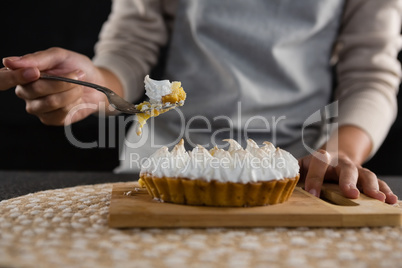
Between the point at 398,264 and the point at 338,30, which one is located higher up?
the point at 338,30

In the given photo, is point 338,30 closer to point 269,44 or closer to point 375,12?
point 375,12

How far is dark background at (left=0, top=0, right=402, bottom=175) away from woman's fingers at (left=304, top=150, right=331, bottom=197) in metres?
1.67

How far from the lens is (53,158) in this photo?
110 inches

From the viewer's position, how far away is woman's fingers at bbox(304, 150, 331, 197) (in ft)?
3.93

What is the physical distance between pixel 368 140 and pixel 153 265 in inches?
48.9

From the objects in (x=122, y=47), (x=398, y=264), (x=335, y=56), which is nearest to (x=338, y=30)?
(x=335, y=56)

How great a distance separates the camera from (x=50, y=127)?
277 centimetres

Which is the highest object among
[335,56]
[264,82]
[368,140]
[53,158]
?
[335,56]

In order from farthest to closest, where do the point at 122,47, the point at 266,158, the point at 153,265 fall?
1. the point at 122,47
2. the point at 266,158
3. the point at 153,265

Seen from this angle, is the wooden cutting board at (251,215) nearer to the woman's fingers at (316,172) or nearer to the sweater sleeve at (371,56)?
the woman's fingers at (316,172)

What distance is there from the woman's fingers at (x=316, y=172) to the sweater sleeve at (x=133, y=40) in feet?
2.97

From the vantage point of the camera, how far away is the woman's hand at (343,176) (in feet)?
3.72

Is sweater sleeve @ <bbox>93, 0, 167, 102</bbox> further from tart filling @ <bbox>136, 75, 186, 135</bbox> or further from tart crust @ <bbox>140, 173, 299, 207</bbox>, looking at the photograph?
tart crust @ <bbox>140, 173, 299, 207</bbox>

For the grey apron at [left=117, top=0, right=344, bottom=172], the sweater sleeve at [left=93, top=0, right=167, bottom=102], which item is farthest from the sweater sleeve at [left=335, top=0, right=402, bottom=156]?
the sweater sleeve at [left=93, top=0, right=167, bottom=102]
